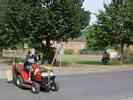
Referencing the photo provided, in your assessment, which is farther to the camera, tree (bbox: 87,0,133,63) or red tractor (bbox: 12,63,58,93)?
tree (bbox: 87,0,133,63)

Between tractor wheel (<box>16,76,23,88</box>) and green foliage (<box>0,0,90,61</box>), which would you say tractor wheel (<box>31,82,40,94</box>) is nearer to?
tractor wheel (<box>16,76,23,88</box>)

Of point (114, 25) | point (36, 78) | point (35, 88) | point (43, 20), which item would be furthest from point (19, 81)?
point (114, 25)

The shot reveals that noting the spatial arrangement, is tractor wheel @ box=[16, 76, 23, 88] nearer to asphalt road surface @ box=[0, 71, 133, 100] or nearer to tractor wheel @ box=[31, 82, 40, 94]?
asphalt road surface @ box=[0, 71, 133, 100]

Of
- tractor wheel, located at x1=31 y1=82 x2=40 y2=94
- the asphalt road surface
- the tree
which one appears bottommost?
the asphalt road surface

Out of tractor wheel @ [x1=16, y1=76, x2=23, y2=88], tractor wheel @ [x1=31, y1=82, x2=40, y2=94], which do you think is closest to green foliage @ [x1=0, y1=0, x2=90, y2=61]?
tractor wheel @ [x1=16, y1=76, x2=23, y2=88]

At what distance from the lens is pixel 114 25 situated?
3778cm

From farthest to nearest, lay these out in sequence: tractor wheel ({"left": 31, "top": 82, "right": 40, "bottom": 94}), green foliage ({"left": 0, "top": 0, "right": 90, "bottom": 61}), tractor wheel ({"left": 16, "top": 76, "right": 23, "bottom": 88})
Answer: green foliage ({"left": 0, "top": 0, "right": 90, "bottom": 61})
tractor wheel ({"left": 16, "top": 76, "right": 23, "bottom": 88})
tractor wheel ({"left": 31, "top": 82, "right": 40, "bottom": 94})

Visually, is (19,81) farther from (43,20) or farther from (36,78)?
(43,20)

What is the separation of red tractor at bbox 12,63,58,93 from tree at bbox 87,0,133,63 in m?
22.6

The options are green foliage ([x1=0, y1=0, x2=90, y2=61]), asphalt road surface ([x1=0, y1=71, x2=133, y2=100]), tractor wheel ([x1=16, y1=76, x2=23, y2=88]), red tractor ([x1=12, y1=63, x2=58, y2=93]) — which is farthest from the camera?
green foliage ([x1=0, y1=0, x2=90, y2=61])

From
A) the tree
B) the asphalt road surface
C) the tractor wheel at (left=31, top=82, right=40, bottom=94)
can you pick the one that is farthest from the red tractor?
the tree

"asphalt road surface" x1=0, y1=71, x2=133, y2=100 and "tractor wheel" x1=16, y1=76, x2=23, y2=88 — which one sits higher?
"tractor wheel" x1=16, y1=76, x2=23, y2=88

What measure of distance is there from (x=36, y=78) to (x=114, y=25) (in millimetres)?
23322

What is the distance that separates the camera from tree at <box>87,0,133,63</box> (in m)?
37.8
